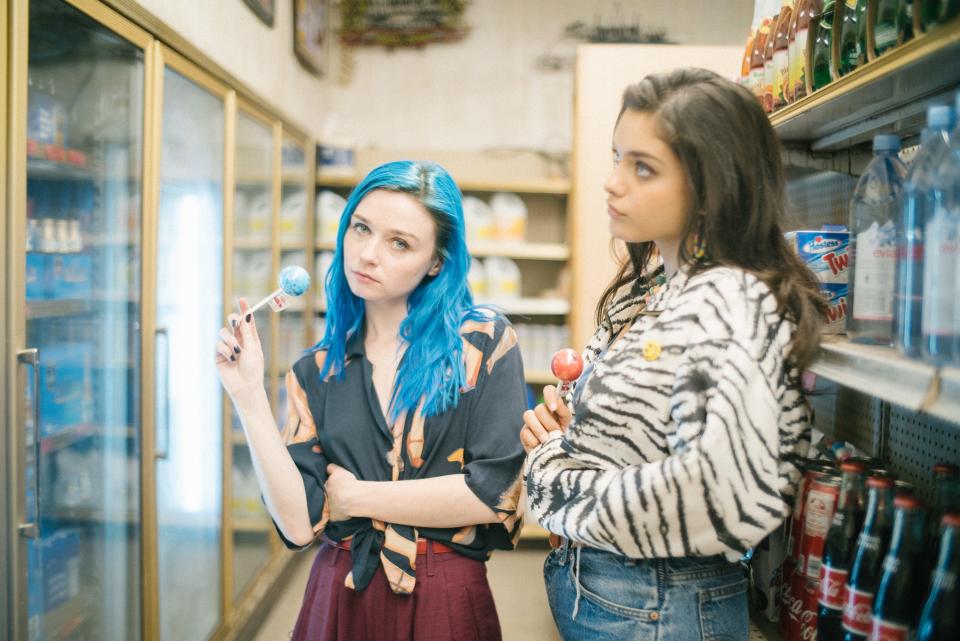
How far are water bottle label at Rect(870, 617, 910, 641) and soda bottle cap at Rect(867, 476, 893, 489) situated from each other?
193 mm

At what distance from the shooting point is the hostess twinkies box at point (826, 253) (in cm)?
134

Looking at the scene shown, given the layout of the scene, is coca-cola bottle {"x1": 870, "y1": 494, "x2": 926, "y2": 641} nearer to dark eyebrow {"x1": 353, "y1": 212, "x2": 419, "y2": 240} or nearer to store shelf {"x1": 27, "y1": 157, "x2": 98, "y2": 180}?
dark eyebrow {"x1": 353, "y1": 212, "x2": 419, "y2": 240}

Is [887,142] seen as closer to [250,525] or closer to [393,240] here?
[393,240]

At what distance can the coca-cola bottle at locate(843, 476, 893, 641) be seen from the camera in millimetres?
1062

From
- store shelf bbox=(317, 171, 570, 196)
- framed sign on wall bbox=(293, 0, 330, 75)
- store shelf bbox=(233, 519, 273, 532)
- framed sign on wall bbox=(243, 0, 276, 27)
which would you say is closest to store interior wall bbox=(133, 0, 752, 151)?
framed sign on wall bbox=(293, 0, 330, 75)

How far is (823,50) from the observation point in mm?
1320

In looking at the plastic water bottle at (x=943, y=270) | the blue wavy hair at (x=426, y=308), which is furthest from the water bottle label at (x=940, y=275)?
the blue wavy hair at (x=426, y=308)

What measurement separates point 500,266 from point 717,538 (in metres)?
3.48

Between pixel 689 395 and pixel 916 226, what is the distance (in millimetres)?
380

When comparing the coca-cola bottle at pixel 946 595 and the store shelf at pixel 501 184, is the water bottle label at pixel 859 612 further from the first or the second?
the store shelf at pixel 501 184

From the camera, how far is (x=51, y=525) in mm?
2062

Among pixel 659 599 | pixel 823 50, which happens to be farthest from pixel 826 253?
pixel 659 599

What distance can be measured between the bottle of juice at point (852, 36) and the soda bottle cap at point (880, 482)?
65 cm

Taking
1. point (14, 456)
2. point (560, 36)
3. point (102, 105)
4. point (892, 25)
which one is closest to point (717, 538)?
point (892, 25)
